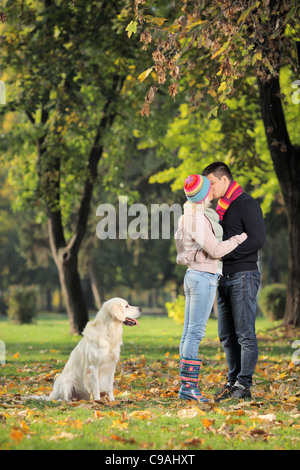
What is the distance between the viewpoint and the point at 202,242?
609 centimetres

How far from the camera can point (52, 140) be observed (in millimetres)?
15023

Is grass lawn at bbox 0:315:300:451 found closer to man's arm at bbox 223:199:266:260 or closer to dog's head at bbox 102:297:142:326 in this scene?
dog's head at bbox 102:297:142:326

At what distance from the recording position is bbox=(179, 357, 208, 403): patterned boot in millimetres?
6258

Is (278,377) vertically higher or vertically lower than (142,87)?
lower

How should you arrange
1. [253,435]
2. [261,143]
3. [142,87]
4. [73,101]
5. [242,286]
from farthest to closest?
1. [261,143]
2. [142,87]
3. [73,101]
4. [242,286]
5. [253,435]

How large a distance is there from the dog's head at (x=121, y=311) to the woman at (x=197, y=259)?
615 millimetres

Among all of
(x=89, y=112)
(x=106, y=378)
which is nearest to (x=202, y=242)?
(x=106, y=378)

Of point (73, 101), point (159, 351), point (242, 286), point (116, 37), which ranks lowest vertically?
point (159, 351)

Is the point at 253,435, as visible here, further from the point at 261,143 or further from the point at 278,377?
the point at 261,143

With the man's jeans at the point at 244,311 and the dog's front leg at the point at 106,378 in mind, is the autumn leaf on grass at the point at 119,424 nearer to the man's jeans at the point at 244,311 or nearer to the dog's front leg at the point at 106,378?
the dog's front leg at the point at 106,378

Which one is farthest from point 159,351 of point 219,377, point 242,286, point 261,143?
point 261,143

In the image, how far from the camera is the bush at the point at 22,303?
26078mm
